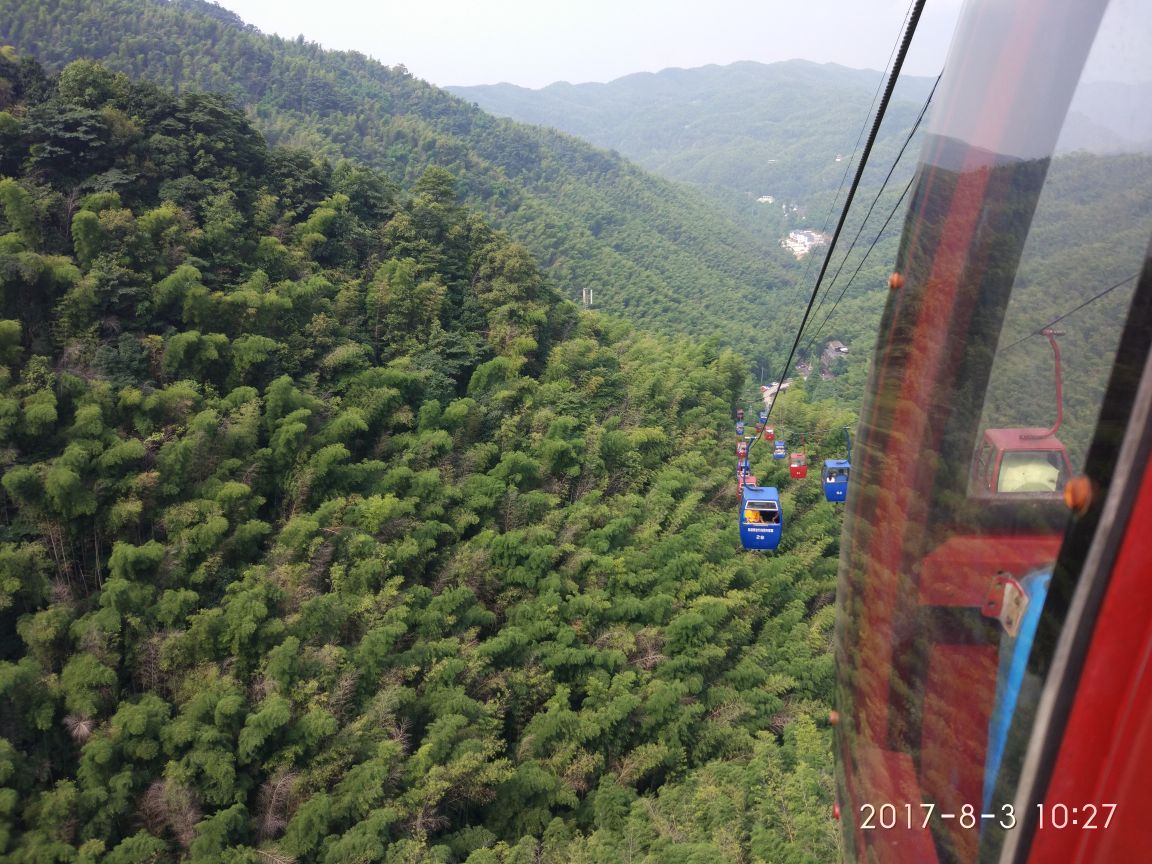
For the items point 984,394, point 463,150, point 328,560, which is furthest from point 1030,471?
point 463,150

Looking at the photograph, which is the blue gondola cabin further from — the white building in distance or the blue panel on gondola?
the white building in distance

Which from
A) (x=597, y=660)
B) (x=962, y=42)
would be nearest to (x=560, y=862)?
(x=597, y=660)

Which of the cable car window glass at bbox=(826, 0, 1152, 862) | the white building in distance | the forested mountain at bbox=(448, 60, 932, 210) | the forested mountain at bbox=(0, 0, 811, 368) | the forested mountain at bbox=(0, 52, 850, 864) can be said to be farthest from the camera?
the forested mountain at bbox=(448, 60, 932, 210)

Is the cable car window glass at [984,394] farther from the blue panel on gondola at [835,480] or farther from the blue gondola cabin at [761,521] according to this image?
the blue gondola cabin at [761,521]

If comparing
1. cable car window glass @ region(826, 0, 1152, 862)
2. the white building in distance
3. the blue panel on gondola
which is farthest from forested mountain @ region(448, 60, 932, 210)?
cable car window glass @ region(826, 0, 1152, 862)

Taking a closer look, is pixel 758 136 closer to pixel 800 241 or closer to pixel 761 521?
pixel 800 241

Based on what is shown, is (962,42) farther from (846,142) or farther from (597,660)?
(846,142)
